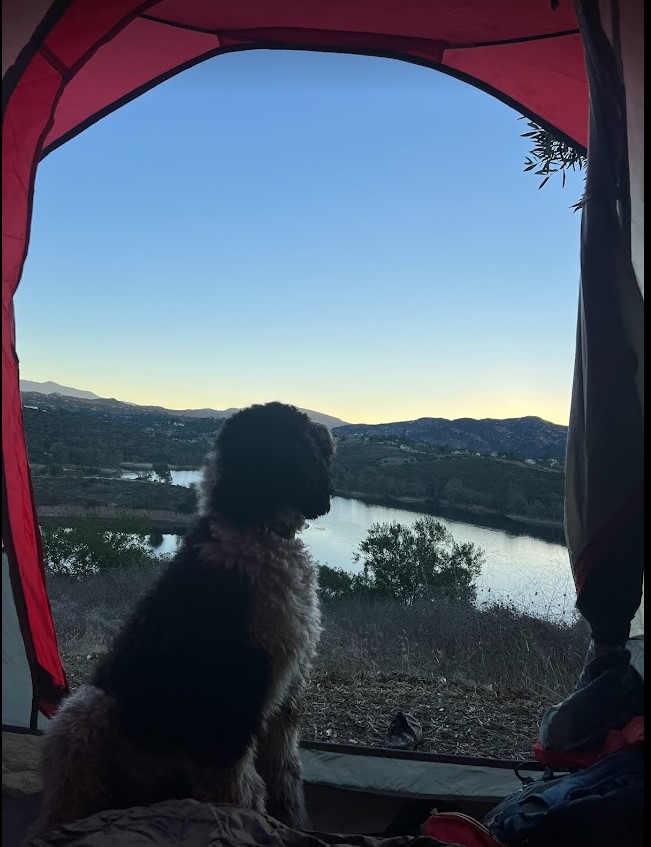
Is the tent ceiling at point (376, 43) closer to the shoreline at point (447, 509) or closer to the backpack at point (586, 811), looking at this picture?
the backpack at point (586, 811)

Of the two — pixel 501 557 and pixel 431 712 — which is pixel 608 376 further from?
pixel 501 557

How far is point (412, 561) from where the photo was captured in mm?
12359

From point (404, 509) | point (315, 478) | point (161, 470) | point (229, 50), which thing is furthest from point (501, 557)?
point (229, 50)

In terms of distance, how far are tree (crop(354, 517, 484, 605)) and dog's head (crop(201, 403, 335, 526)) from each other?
961cm

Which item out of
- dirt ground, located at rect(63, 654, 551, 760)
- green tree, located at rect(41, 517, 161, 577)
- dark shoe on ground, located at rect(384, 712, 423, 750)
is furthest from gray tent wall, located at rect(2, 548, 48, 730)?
green tree, located at rect(41, 517, 161, 577)

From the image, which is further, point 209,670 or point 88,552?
point 88,552

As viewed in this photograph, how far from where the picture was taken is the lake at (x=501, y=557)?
9297 millimetres

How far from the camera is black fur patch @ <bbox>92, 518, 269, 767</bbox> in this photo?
7.90 ft

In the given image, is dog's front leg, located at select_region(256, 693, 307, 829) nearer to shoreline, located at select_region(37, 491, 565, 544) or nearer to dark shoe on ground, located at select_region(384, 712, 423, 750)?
dark shoe on ground, located at select_region(384, 712, 423, 750)

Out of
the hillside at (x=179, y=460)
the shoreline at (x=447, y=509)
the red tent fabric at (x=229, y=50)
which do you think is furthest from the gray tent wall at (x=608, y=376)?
the shoreline at (x=447, y=509)

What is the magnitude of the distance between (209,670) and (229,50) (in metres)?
3.51

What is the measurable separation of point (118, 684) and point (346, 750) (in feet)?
5.34

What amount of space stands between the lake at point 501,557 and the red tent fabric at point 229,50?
221 inches

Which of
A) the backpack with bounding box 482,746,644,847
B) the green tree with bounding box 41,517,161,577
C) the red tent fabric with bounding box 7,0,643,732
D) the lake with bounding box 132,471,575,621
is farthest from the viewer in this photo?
the green tree with bounding box 41,517,161,577
